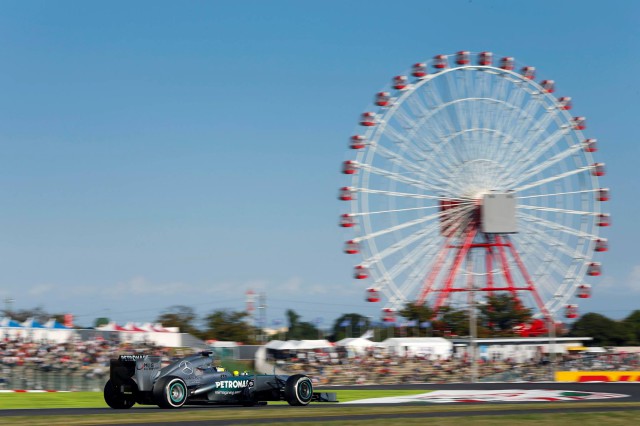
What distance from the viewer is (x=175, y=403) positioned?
22.4m

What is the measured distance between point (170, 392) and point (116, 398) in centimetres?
175

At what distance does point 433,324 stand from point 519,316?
11162mm

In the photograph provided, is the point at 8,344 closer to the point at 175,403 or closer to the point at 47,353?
the point at 47,353

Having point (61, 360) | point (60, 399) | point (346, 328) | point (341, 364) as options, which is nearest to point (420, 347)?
point (341, 364)

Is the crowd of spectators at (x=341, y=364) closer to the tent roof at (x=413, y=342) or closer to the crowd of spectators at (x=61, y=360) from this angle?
the crowd of spectators at (x=61, y=360)

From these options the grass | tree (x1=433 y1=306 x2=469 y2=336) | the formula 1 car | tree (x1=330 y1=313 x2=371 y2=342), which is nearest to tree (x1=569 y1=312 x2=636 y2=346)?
tree (x1=330 y1=313 x2=371 y2=342)

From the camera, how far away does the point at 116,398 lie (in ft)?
75.7

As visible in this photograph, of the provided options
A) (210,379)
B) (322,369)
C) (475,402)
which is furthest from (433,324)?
(210,379)

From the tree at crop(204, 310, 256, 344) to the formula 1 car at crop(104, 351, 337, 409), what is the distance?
8508cm

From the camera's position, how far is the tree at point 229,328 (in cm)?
10981

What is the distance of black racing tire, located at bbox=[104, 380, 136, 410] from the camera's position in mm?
22844

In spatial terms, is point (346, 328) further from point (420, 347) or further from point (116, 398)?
point (116, 398)

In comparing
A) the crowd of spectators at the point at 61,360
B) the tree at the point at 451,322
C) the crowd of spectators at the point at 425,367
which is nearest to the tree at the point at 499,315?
the tree at the point at 451,322

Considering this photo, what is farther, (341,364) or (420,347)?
(420,347)
